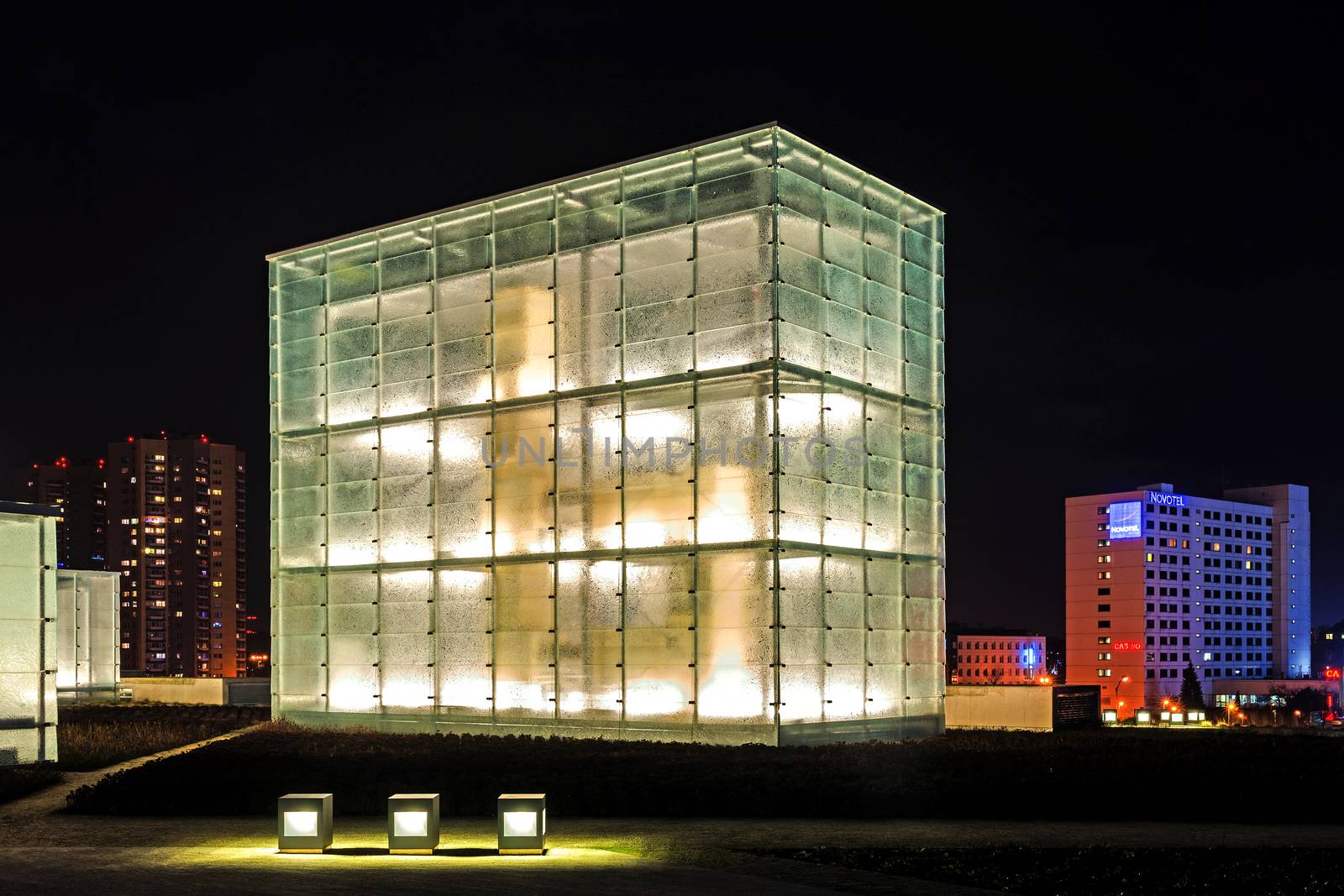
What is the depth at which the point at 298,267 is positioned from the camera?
46.5m

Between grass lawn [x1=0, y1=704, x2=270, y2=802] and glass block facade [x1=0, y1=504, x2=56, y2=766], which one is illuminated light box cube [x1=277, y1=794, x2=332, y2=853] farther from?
glass block facade [x1=0, y1=504, x2=56, y2=766]

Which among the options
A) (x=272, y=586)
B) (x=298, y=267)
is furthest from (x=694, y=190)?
(x=272, y=586)

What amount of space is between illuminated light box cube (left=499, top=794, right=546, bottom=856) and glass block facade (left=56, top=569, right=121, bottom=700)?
51408mm

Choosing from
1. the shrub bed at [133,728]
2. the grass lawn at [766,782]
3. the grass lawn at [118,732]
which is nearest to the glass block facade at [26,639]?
the grass lawn at [118,732]

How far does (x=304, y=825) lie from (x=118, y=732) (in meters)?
22.0

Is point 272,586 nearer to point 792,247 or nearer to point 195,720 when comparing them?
point 195,720

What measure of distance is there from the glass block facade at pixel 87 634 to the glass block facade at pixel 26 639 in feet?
115

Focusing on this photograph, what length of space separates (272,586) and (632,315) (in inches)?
646

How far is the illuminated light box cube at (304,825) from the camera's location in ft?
62.1

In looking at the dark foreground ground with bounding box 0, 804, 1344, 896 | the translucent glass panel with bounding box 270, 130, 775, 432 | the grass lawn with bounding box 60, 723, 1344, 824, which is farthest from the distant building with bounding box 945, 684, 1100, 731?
the dark foreground ground with bounding box 0, 804, 1344, 896

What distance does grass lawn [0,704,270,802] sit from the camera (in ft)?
91.1

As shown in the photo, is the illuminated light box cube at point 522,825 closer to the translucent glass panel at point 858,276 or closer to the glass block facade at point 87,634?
the translucent glass panel at point 858,276

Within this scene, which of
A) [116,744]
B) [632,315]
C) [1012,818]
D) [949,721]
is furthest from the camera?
[949,721]

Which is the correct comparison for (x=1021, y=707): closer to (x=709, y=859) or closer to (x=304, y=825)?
(x=709, y=859)
